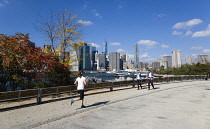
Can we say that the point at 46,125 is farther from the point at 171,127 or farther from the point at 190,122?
the point at 190,122

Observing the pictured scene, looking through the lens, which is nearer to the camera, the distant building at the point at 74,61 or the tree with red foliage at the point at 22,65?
the tree with red foliage at the point at 22,65

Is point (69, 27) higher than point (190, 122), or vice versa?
point (69, 27)

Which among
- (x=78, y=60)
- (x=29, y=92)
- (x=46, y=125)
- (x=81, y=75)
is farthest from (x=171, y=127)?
(x=78, y=60)

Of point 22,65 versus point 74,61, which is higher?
point 74,61

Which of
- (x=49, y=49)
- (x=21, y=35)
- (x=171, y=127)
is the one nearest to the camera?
(x=171, y=127)

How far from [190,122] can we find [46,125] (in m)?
4.72

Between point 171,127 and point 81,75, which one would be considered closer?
point 171,127

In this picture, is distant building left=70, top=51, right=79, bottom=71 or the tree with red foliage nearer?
the tree with red foliage

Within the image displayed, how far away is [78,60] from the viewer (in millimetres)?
14492

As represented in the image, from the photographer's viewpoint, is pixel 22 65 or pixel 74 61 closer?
pixel 22 65

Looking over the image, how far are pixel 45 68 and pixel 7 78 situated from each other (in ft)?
7.79

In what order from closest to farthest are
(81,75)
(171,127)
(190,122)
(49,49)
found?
(171,127), (190,122), (81,75), (49,49)

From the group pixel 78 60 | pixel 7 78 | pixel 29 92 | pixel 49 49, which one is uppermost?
pixel 49 49

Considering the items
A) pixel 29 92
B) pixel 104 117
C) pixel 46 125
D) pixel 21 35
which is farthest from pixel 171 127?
pixel 21 35
